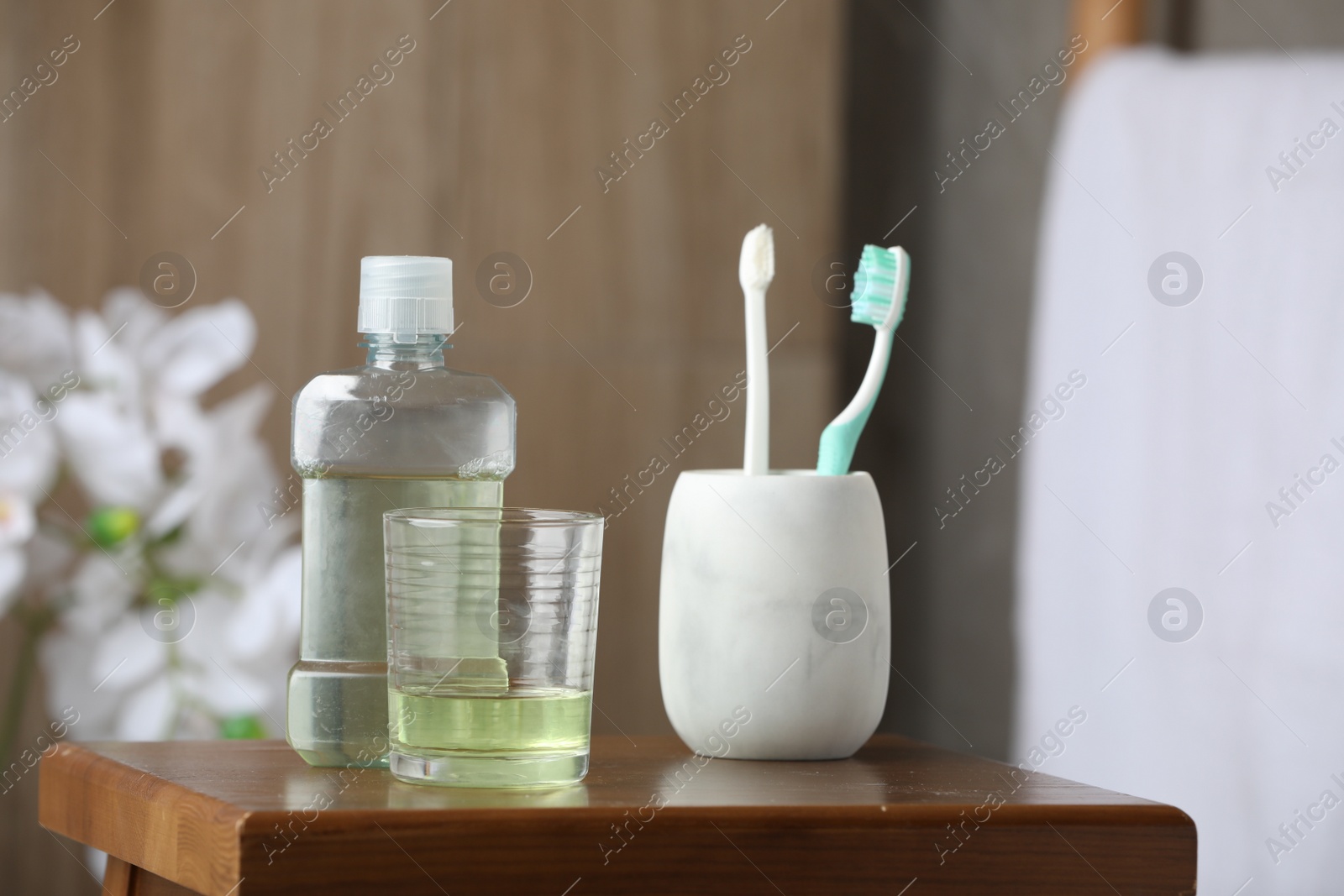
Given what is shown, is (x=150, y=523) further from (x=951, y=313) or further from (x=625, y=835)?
(x=951, y=313)

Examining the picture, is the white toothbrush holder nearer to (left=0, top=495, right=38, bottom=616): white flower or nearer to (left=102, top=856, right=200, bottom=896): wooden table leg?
(left=102, top=856, right=200, bottom=896): wooden table leg

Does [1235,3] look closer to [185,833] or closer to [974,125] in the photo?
[974,125]

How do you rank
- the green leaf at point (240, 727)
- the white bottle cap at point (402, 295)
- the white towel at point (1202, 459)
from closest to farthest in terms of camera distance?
the white bottle cap at point (402, 295), the white towel at point (1202, 459), the green leaf at point (240, 727)

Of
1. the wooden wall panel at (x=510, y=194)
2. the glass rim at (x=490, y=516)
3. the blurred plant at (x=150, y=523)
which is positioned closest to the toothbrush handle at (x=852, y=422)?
the glass rim at (x=490, y=516)

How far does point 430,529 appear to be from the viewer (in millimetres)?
493

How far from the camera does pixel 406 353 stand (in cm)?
57

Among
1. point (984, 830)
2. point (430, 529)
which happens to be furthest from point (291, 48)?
point (984, 830)

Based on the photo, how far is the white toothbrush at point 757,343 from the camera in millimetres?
588

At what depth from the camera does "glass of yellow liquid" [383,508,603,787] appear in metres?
0.49

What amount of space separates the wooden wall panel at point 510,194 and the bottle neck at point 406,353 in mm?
658

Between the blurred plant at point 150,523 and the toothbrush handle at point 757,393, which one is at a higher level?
the toothbrush handle at point 757,393

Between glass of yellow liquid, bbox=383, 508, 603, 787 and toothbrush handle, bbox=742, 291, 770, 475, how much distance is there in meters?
0.12

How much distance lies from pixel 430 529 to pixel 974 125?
2.64 ft

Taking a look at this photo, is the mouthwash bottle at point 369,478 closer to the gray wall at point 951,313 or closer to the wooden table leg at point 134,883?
the wooden table leg at point 134,883
